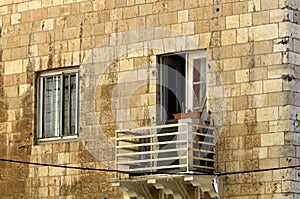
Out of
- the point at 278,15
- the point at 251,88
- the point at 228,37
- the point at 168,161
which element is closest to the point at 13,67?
the point at 168,161

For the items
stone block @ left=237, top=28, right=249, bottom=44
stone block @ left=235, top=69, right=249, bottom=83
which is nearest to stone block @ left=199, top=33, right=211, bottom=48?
stone block @ left=237, top=28, right=249, bottom=44

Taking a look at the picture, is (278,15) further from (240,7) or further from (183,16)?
(183,16)

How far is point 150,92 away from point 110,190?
244cm

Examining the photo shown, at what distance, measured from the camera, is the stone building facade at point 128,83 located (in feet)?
76.2

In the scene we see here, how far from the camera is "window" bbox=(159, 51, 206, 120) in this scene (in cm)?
2469

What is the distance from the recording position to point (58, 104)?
2692cm

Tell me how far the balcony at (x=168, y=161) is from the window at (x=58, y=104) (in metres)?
2.04

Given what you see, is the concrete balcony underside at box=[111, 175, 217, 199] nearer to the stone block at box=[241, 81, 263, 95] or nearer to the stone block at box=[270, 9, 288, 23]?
the stone block at box=[241, 81, 263, 95]

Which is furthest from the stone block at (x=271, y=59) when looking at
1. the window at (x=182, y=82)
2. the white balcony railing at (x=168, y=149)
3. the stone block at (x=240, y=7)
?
the white balcony railing at (x=168, y=149)

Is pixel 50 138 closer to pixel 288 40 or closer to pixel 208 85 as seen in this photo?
pixel 208 85

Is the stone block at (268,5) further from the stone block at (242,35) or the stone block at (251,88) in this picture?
the stone block at (251,88)

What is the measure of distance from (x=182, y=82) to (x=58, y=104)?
11.6 ft

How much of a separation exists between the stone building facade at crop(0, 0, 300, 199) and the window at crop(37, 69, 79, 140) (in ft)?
0.08

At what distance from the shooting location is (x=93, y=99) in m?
26.2
